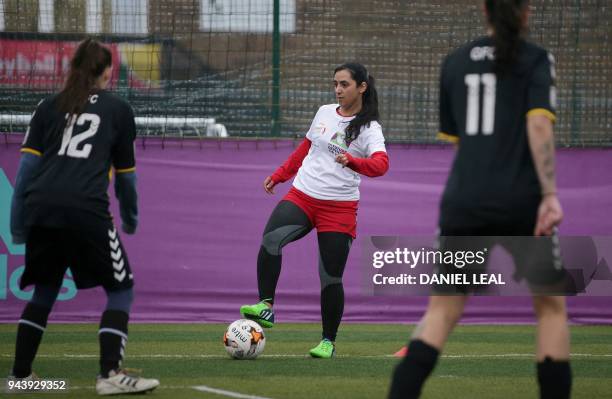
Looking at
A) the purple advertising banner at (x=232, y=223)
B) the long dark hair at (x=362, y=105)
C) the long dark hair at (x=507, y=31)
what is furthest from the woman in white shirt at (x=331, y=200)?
the long dark hair at (x=507, y=31)

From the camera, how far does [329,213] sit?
844 centimetres

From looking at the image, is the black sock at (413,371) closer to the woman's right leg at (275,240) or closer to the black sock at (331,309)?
the black sock at (331,309)

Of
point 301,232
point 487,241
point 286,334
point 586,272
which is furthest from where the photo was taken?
point 586,272

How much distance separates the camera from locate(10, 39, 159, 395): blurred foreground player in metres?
5.82

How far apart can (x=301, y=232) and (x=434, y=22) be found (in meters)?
5.02

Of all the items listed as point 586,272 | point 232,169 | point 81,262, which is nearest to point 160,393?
point 81,262

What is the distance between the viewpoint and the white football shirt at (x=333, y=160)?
847cm

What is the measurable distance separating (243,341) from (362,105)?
2.07 meters

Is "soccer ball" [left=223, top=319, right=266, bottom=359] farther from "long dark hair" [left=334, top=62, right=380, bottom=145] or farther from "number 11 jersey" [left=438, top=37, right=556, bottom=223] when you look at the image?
"number 11 jersey" [left=438, top=37, right=556, bottom=223]

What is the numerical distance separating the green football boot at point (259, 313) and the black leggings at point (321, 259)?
109mm

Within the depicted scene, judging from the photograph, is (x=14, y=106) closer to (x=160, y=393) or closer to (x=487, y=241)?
(x=160, y=393)

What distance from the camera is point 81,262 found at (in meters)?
5.90

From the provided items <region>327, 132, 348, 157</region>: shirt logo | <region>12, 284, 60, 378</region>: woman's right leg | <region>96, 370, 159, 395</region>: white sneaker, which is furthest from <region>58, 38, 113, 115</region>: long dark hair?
<region>327, 132, 348, 157</region>: shirt logo

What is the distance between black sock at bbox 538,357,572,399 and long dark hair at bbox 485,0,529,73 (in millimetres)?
1245
